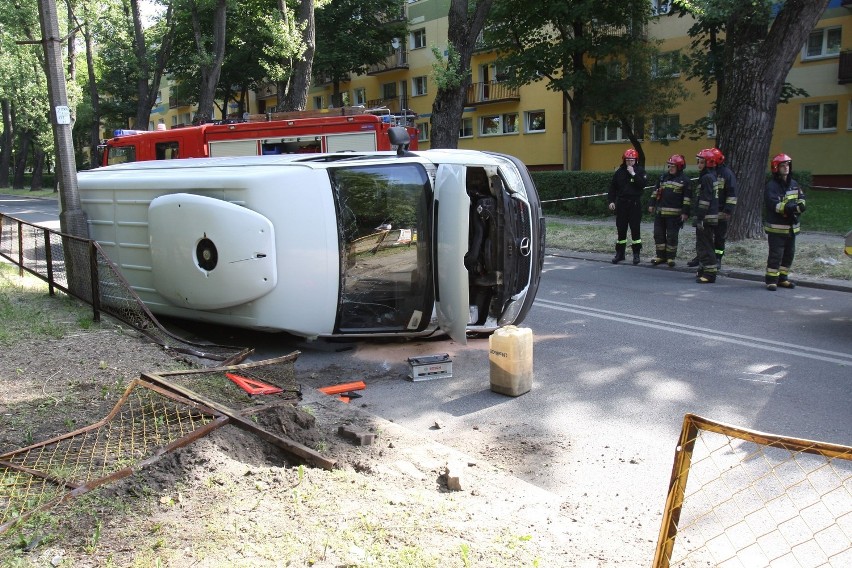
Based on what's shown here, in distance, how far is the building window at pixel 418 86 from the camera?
42906 millimetres

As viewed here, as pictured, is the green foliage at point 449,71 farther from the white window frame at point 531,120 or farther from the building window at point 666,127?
the white window frame at point 531,120

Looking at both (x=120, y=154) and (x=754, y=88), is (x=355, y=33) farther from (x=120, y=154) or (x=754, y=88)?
(x=754, y=88)

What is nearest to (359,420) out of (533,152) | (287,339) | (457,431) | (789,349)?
(457,431)

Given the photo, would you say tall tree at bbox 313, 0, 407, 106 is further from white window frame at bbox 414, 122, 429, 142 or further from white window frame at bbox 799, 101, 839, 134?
white window frame at bbox 799, 101, 839, 134

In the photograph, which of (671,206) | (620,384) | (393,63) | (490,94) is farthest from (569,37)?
(620,384)

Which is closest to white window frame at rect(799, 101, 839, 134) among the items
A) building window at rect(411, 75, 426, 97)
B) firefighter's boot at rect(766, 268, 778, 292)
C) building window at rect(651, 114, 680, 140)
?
building window at rect(651, 114, 680, 140)

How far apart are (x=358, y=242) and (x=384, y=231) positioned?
0.83 feet

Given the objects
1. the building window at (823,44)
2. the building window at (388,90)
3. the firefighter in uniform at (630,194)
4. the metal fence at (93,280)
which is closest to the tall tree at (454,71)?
the firefighter in uniform at (630,194)

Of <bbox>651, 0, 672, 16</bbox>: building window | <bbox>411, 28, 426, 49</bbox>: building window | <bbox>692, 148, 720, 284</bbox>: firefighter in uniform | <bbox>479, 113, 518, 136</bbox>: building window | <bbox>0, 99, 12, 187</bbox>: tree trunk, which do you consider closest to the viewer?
<bbox>692, 148, 720, 284</bbox>: firefighter in uniform

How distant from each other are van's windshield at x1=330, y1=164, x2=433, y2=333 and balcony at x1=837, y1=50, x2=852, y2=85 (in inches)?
936

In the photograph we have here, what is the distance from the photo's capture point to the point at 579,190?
2258cm

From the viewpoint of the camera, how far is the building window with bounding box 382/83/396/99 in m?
44.9

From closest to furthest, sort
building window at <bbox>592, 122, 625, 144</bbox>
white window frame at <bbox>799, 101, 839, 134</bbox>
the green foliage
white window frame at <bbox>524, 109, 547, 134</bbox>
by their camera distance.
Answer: the green foliage → white window frame at <bbox>799, 101, 839, 134</bbox> → building window at <bbox>592, 122, 625, 144</bbox> → white window frame at <bbox>524, 109, 547, 134</bbox>

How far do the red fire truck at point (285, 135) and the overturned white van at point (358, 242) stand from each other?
26.8 feet
